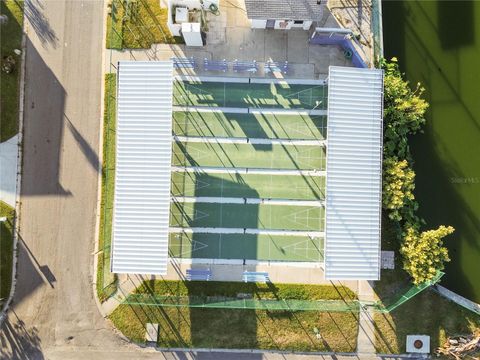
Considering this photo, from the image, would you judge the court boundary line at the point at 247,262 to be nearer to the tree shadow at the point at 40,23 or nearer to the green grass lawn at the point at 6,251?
the green grass lawn at the point at 6,251

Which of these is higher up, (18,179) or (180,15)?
(180,15)

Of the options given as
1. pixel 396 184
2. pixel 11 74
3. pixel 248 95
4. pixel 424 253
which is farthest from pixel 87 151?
pixel 424 253

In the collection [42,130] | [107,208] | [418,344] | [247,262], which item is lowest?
[418,344]

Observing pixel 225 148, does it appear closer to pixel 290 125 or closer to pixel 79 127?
pixel 290 125

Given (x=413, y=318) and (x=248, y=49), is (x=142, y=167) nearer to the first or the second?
(x=248, y=49)

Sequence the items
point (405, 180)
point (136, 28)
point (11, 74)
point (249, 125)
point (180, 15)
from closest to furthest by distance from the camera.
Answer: point (405, 180), point (180, 15), point (249, 125), point (11, 74), point (136, 28)

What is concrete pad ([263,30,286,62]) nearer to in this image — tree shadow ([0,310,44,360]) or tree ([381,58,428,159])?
tree ([381,58,428,159])

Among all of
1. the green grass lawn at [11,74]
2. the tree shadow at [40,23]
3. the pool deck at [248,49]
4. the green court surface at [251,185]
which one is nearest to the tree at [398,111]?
the pool deck at [248,49]
